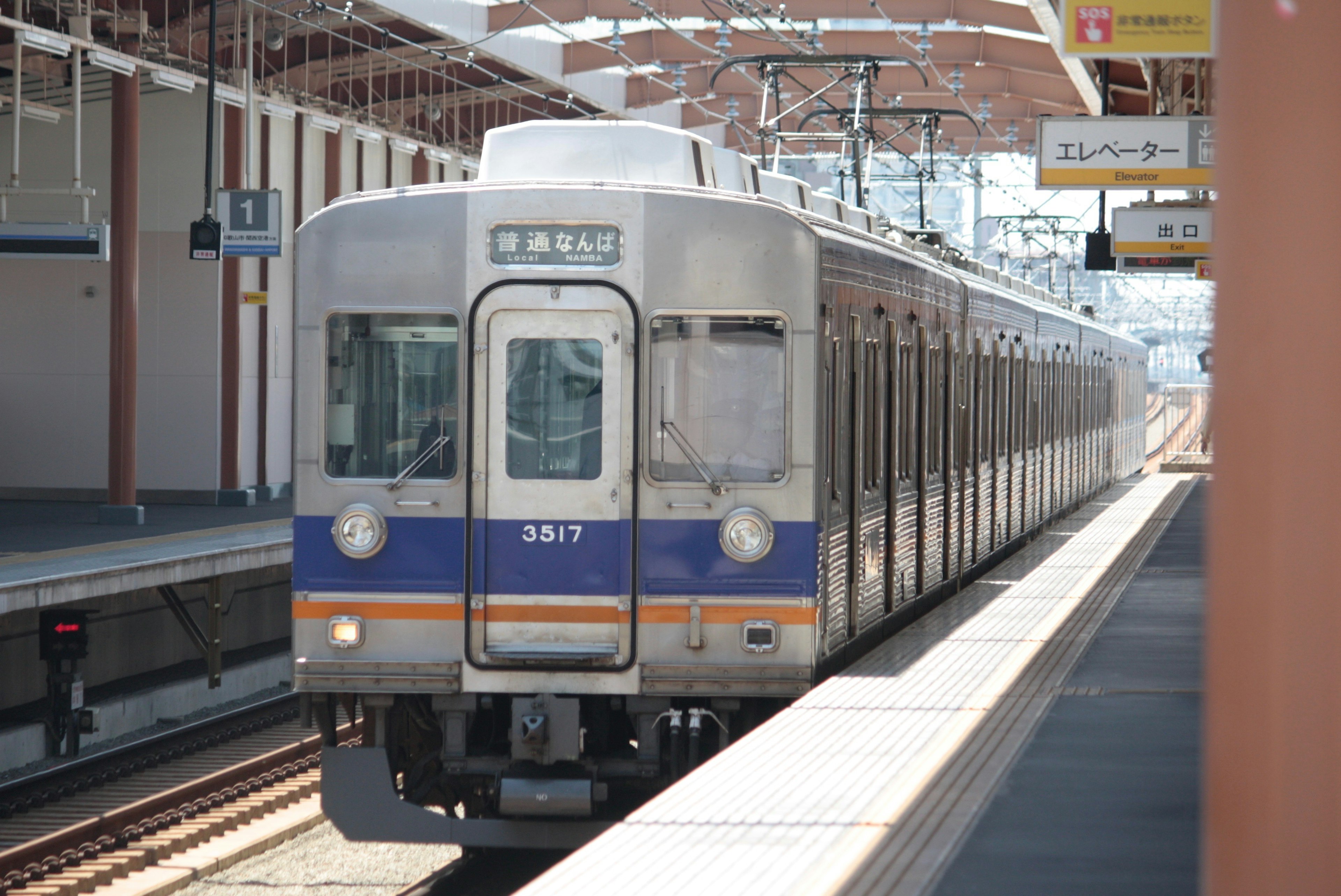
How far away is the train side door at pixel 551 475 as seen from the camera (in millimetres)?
6512

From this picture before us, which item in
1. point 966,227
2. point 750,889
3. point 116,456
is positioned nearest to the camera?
point 750,889

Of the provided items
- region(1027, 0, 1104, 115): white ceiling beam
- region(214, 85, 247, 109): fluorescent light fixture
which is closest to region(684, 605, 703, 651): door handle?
region(1027, 0, 1104, 115): white ceiling beam

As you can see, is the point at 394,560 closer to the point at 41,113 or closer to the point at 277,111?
the point at 41,113

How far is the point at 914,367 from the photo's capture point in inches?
360

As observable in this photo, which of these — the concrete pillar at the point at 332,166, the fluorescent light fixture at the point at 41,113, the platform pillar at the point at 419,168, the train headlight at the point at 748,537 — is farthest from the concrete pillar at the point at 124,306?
the train headlight at the point at 748,537

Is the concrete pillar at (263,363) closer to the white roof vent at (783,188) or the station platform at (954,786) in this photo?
the white roof vent at (783,188)

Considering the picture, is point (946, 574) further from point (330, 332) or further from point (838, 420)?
point (330, 332)

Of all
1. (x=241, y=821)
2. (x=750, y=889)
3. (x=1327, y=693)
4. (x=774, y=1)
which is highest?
(x=774, y=1)

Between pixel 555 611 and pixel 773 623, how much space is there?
859 mm

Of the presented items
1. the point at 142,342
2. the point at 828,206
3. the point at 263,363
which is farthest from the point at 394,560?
the point at 263,363

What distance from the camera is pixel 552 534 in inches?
257

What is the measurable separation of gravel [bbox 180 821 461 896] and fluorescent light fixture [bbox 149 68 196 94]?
10.3 meters

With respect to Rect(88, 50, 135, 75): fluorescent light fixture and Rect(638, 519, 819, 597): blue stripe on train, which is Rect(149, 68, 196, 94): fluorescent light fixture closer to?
Rect(88, 50, 135, 75): fluorescent light fixture

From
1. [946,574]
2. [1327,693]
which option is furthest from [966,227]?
[1327,693]
